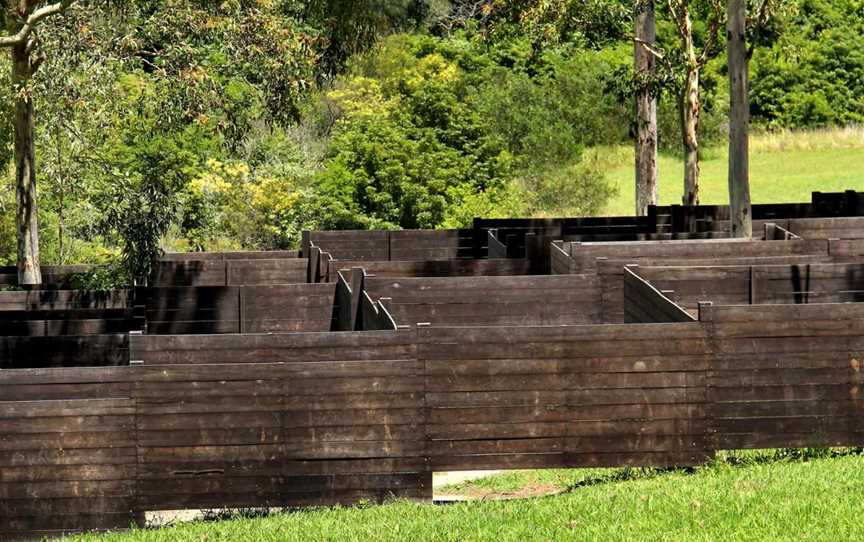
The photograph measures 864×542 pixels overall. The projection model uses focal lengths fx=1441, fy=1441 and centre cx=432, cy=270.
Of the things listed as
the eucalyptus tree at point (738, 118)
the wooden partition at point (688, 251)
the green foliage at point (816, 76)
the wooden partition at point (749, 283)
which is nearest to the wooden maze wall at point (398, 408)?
the wooden partition at point (749, 283)

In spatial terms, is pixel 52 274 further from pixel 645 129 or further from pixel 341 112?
pixel 341 112

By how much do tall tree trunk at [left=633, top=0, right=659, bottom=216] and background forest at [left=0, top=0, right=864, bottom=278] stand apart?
0.68 metres

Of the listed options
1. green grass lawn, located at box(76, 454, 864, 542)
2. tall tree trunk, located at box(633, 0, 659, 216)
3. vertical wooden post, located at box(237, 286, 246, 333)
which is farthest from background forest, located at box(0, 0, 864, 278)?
green grass lawn, located at box(76, 454, 864, 542)

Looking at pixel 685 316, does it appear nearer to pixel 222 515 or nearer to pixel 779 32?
pixel 222 515

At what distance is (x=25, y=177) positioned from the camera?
1093 inches

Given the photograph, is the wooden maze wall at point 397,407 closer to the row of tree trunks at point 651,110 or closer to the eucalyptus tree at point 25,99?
the eucalyptus tree at point 25,99

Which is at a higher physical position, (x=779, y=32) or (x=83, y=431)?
(x=779, y=32)

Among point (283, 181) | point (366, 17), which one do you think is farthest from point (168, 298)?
point (283, 181)

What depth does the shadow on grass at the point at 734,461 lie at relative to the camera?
512 inches

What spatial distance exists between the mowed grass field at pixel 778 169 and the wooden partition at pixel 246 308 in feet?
105

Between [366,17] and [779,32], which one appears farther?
[779,32]

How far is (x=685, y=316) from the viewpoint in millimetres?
13391

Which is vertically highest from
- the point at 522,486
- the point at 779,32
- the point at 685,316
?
the point at 779,32

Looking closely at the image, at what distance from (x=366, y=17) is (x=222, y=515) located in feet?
62.9
